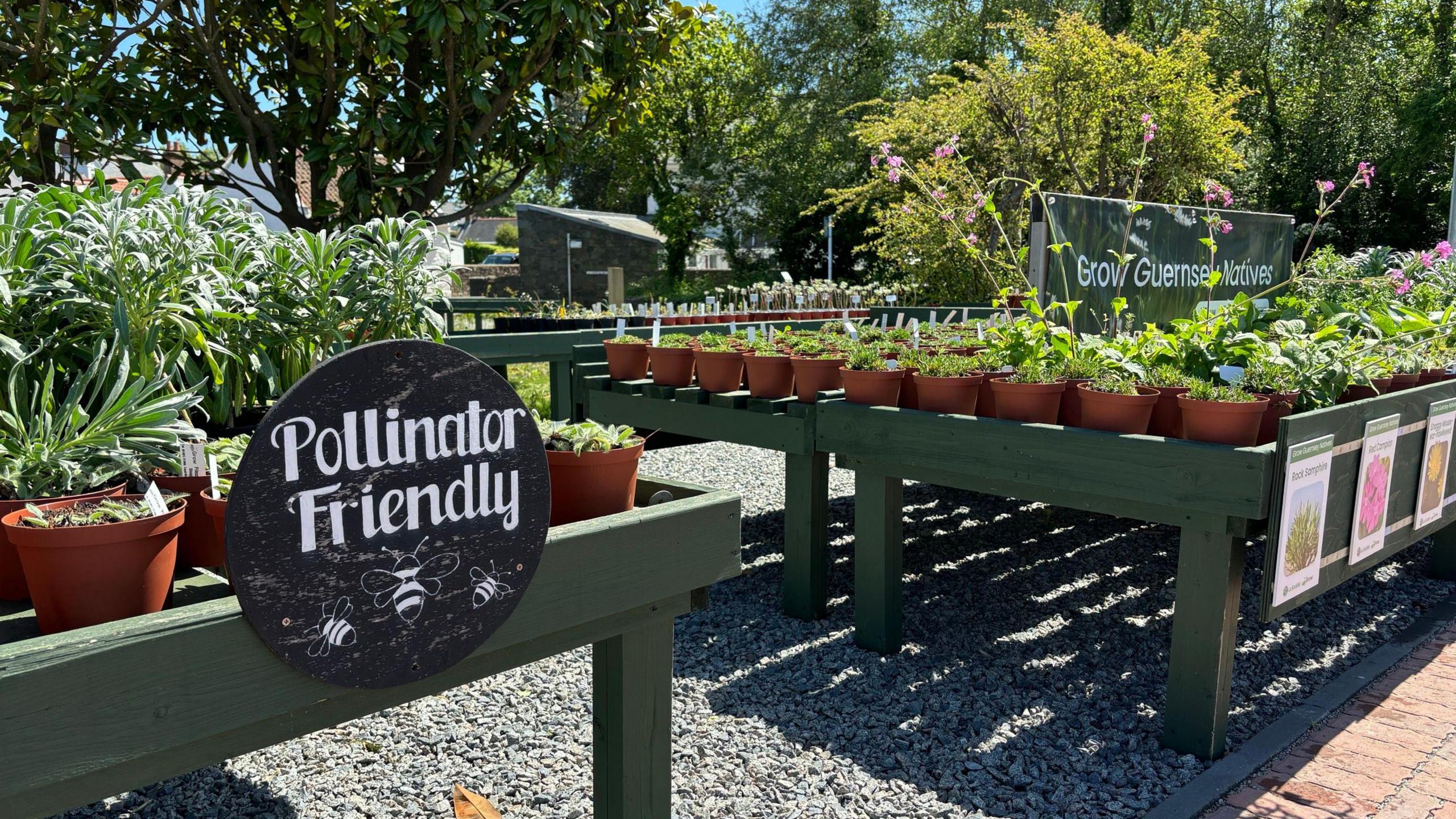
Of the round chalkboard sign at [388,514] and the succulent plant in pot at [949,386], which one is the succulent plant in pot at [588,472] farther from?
the succulent plant in pot at [949,386]

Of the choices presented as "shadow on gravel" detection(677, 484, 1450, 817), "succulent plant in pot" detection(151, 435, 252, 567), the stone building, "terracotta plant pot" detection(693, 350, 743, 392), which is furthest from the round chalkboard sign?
the stone building

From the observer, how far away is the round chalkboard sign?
119cm

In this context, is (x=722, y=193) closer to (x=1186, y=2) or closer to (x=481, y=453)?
(x=1186, y=2)

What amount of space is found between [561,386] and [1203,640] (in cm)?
445

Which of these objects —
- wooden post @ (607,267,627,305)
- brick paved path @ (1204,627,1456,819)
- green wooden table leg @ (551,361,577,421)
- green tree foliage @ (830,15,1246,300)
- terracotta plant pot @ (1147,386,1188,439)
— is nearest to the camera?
brick paved path @ (1204,627,1456,819)

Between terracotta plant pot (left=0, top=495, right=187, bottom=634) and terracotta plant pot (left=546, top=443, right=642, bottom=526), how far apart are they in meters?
0.60

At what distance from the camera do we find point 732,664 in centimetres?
341

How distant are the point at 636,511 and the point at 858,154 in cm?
2292

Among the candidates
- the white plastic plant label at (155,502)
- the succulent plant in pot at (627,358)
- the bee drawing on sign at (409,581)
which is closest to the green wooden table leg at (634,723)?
the bee drawing on sign at (409,581)

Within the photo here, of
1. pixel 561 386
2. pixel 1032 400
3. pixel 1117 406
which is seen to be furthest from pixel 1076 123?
pixel 1117 406

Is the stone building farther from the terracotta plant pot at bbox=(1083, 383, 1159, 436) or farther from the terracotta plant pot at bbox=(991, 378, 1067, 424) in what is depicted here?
the terracotta plant pot at bbox=(1083, 383, 1159, 436)

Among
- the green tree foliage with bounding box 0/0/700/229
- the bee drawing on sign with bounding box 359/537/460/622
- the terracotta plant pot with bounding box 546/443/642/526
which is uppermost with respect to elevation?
the green tree foliage with bounding box 0/0/700/229

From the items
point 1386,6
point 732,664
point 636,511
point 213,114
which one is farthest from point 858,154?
point 636,511

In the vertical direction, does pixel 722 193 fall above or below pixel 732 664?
above
